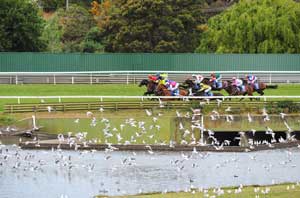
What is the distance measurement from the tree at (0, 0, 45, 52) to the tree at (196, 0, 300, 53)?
14.0 metres

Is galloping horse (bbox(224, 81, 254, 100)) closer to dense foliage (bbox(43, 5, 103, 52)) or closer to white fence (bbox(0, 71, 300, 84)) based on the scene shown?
white fence (bbox(0, 71, 300, 84))

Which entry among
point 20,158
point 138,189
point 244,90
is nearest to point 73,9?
point 244,90

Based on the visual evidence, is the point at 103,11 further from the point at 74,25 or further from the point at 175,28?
the point at 175,28

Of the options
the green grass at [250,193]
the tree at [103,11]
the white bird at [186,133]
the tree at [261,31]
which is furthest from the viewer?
the tree at [103,11]

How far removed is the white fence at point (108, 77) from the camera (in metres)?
69.3

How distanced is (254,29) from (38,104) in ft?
91.7

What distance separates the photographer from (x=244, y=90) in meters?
59.7

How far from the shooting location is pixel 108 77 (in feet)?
230

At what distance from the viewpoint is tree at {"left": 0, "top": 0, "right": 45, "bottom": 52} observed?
74.8m

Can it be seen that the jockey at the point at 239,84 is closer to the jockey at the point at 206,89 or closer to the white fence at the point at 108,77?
the jockey at the point at 206,89

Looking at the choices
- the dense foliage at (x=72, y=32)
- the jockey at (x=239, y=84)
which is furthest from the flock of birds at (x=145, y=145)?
the dense foliage at (x=72, y=32)

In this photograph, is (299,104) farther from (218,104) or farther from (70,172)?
(70,172)

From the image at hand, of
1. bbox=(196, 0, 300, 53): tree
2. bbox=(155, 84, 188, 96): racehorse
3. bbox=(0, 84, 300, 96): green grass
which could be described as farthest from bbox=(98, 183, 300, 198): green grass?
bbox=(196, 0, 300, 53): tree

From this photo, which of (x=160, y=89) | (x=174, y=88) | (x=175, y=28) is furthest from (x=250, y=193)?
(x=175, y=28)
